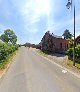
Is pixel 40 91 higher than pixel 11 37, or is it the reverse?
pixel 11 37

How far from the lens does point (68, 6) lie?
28.3 metres

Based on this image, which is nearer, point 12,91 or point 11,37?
point 12,91

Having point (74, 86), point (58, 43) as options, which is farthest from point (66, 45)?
point (74, 86)

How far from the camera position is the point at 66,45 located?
7250cm

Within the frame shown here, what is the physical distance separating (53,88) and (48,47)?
2361 inches

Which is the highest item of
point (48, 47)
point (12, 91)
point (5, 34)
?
point (5, 34)

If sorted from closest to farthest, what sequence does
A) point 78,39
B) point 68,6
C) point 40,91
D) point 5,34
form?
point 40,91 → point 68,6 → point 78,39 → point 5,34

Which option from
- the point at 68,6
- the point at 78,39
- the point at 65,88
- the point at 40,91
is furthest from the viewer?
the point at 78,39

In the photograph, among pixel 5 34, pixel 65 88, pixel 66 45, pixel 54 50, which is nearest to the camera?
pixel 65 88

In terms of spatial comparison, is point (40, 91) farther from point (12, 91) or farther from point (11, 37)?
point (11, 37)

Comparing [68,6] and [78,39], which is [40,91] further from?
[78,39]

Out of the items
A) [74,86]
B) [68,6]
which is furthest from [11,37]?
[74,86]

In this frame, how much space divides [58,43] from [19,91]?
57.9 meters

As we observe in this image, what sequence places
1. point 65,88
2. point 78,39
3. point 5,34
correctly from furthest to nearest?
1. point 5,34
2. point 78,39
3. point 65,88
